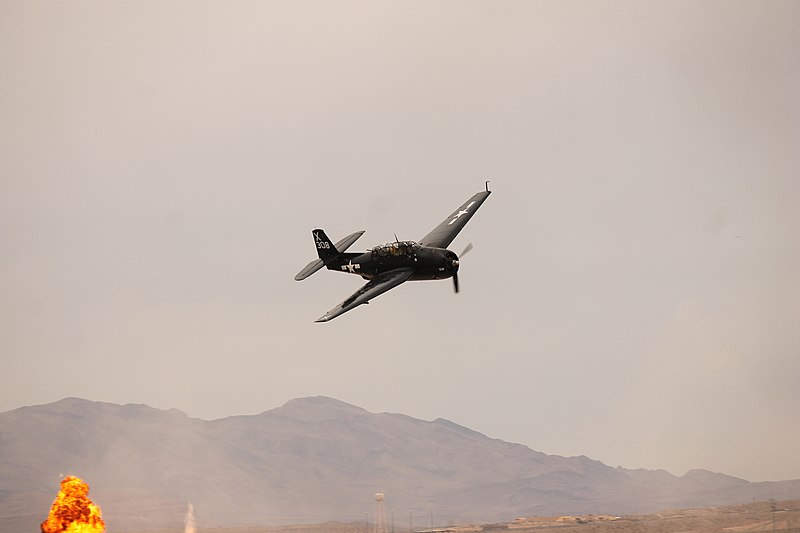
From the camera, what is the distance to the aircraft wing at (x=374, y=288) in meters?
78.8

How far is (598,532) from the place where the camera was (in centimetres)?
18600

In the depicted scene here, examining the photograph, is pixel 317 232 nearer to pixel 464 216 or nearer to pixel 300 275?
pixel 300 275

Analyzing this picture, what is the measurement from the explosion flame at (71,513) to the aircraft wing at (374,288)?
20.6 m

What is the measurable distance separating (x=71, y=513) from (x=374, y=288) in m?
25.4

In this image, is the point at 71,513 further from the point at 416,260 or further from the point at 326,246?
the point at 416,260

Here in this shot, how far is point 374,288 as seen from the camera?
82500mm

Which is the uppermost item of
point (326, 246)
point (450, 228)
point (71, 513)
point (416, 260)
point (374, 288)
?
point (450, 228)

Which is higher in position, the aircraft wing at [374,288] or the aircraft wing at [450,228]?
the aircraft wing at [450,228]

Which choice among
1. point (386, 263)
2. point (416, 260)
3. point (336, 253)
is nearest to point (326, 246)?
point (336, 253)

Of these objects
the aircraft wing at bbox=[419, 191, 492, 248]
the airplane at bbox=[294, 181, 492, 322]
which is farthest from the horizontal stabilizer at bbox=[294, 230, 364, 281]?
the aircraft wing at bbox=[419, 191, 492, 248]

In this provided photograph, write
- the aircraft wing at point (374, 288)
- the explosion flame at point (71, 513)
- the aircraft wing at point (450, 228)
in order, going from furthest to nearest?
the aircraft wing at point (450, 228), the aircraft wing at point (374, 288), the explosion flame at point (71, 513)

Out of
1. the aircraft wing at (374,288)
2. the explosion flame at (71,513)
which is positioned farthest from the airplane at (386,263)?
the explosion flame at (71,513)

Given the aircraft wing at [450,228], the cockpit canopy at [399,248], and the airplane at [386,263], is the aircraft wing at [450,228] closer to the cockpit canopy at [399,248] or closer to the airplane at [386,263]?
the airplane at [386,263]

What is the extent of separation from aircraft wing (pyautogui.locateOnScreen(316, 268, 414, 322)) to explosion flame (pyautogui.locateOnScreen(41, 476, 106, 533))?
2059 cm
